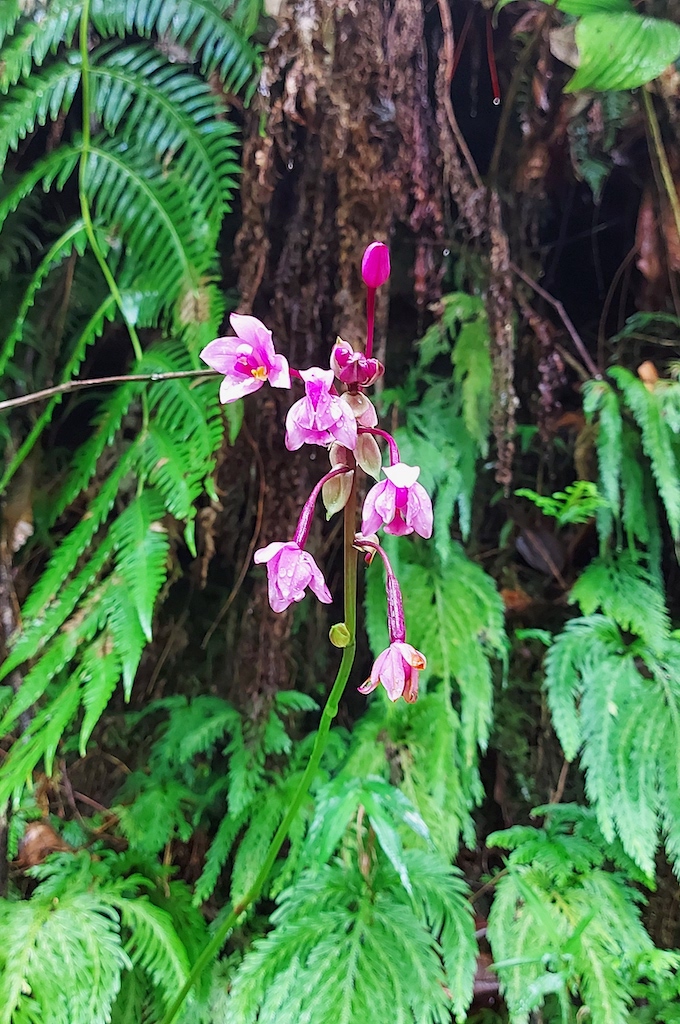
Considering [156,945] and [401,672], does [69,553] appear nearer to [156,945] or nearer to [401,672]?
[156,945]

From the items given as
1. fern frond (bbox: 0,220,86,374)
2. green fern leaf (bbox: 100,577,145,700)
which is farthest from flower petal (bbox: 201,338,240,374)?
fern frond (bbox: 0,220,86,374)

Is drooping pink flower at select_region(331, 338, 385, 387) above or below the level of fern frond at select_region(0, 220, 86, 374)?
below

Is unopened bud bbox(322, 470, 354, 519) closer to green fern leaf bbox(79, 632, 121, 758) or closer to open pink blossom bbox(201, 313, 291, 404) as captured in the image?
open pink blossom bbox(201, 313, 291, 404)

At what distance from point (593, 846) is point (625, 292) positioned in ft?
4.64

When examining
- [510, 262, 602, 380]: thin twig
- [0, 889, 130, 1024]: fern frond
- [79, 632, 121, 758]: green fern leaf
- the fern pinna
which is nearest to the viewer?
[0, 889, 130, 1024]: fern frond

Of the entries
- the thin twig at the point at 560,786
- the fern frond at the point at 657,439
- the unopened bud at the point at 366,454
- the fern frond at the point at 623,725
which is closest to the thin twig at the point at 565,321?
the fern frond at the point at 657,439

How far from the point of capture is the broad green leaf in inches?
52.2

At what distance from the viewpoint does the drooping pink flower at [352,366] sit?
72 centimetres

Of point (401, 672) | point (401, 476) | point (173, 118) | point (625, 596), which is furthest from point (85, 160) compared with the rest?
point (625, 596)

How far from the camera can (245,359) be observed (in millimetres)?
756

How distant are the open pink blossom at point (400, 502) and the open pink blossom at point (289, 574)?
0.08m

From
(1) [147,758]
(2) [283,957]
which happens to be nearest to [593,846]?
(2) [283,957]

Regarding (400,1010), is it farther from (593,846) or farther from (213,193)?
(213,193)

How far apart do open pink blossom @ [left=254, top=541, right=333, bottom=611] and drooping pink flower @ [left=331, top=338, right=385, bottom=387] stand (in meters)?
0.21
